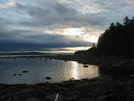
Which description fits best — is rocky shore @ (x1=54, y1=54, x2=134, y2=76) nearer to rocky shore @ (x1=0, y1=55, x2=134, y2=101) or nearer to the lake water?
the lake water

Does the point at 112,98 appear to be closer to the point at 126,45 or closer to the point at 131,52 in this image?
the point at 131,52

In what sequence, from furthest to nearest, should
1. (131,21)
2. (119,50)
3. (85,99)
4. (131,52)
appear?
(131,21) < (119,50) < (131,52) < (85,99)

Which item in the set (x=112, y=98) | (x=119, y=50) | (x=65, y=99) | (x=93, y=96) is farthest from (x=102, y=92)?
(x=119, y=50)

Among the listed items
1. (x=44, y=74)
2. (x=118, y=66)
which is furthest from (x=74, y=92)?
(x=118, y=66)

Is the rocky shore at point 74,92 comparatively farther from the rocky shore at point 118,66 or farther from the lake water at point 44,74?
the rocky shore at point 118,66

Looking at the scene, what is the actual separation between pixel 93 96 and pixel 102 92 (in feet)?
3.15

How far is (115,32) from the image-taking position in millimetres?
58562

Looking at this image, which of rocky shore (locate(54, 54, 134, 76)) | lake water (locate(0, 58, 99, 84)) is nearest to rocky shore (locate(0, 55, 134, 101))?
lake water (locate(0, 58, 99, 84))

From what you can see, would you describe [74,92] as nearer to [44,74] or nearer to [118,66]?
[44,74]

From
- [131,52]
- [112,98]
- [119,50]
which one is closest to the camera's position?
[112,98]

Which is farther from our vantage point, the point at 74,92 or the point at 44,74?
the point at 44,74

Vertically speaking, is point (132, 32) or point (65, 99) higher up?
point (132, 32)

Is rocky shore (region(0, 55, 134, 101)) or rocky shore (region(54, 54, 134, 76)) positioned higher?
rocky shore (region(0, 55, 134, 101))

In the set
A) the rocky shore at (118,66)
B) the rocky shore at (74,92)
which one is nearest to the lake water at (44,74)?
the rocky shore at (118,66)
